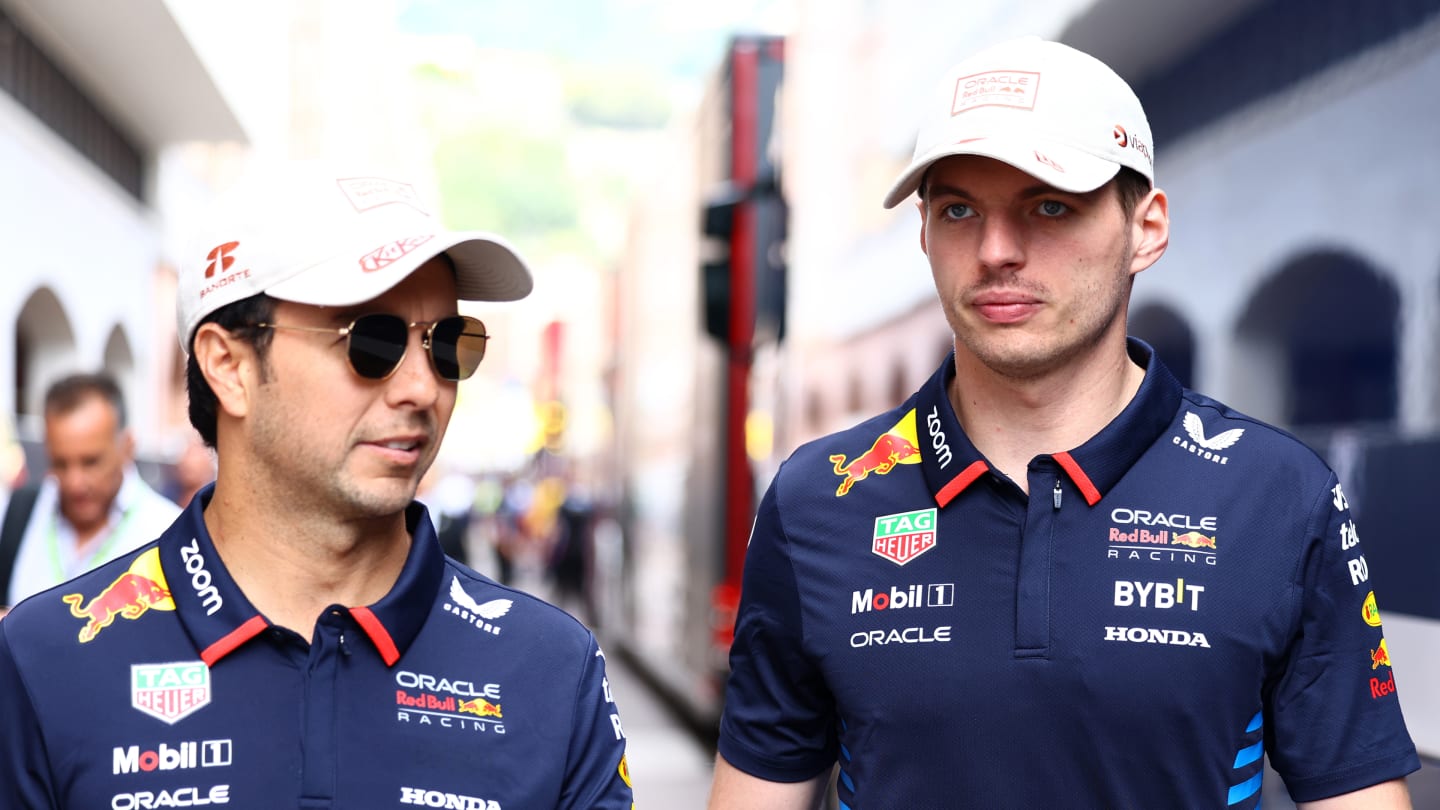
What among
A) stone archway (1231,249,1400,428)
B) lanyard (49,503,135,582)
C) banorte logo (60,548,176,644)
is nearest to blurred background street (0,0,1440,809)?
stone archway (1231,249,1400,428)

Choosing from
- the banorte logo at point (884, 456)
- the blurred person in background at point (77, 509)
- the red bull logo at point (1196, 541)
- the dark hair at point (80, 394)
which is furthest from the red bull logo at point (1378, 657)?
the dark hair at point (80, 394)

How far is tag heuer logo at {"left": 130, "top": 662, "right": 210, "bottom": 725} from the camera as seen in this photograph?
2.18 m

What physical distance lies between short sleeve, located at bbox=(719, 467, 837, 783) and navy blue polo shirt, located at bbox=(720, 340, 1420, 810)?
11 mm

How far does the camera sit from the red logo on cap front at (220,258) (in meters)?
2.36

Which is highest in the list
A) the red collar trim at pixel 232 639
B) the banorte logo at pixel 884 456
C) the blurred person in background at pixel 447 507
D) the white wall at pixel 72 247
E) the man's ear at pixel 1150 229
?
the white wall at pixel 72 247

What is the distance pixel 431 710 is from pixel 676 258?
33.8 feet

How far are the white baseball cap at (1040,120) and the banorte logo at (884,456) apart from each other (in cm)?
39

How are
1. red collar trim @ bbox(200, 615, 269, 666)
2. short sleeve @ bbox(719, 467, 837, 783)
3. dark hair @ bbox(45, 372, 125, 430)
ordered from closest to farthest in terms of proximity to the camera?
red collar trim @ bbox(200, 615, 269, 666) < short sleeve @ bbox(719, 467, 837, 783) < dark hair @ bbox(45, 372, 125, 430)

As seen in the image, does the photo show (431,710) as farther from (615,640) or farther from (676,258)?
(615,640)

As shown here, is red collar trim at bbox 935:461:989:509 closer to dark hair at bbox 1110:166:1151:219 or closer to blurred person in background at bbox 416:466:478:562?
dark hair at bbox 1110:166:1151:219

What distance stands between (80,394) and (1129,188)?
4071 millimetres

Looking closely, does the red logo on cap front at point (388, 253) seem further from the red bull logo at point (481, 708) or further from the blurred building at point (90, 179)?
the blurred building at point (90, 179)

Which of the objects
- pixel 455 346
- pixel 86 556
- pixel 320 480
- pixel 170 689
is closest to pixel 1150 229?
pixel 455 346

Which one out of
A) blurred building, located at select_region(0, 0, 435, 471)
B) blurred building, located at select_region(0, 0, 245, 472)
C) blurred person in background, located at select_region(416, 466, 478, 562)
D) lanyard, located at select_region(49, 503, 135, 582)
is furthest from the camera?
blurred building, located at select_region(0, 0, 435, 471)
